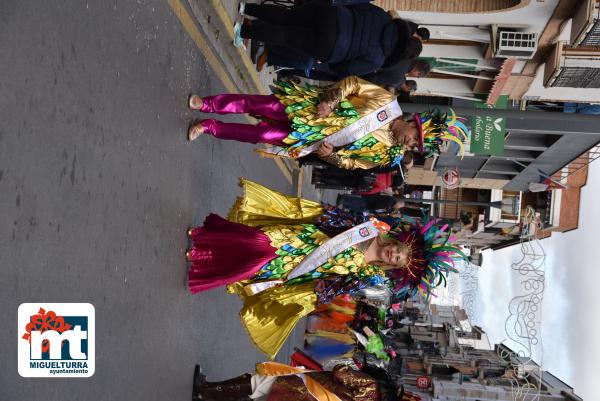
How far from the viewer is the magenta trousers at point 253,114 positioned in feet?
19.9

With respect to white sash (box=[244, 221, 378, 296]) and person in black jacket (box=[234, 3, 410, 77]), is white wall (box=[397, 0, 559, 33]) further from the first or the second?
white sash (box=[244, 221, 378, 296])

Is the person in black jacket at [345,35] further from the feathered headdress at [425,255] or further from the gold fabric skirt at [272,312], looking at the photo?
the gold fabric skirt at [272,312]

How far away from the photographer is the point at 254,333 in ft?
21.0

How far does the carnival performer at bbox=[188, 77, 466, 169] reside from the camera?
5.89 metres

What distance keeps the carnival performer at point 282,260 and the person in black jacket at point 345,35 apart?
5.48 feet

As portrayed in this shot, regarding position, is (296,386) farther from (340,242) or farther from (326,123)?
(326,123)

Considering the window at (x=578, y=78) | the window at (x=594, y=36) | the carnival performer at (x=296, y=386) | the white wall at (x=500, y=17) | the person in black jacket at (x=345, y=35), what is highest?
the white wall at (x=500, y=17)

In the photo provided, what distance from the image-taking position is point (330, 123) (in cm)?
600

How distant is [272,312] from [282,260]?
836 mm

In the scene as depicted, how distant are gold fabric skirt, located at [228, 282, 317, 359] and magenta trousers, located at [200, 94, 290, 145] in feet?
5.26

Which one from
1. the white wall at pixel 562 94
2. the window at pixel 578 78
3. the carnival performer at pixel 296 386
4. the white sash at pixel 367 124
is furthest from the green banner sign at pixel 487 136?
the white wall at pixel 562 94

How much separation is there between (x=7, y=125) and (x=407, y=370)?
104ft

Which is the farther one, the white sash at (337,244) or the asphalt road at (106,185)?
the white sash at (337,244)

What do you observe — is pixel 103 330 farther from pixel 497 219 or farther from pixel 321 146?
pixel 497 219
